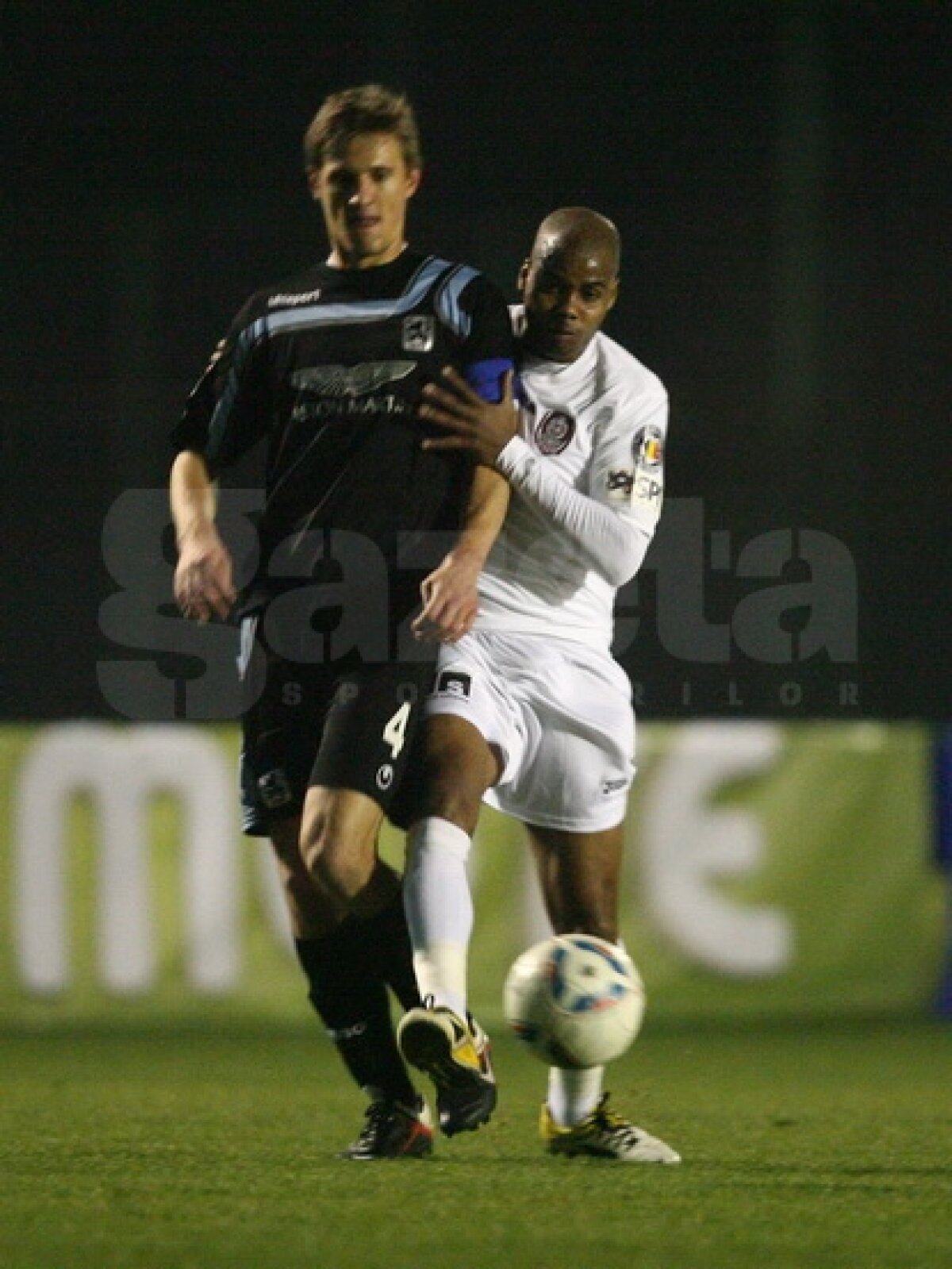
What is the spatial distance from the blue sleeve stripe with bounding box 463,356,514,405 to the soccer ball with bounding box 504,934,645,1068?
1120mm

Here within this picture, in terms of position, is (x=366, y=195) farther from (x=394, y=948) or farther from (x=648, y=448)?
(x=394, y=948)

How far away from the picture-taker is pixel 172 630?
432 inches

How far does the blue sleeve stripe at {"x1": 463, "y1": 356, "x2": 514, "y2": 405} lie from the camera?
4941 millimetres

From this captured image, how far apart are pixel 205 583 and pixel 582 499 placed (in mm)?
811

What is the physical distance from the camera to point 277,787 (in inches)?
192

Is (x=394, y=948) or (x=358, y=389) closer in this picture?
(x=358, y=389)

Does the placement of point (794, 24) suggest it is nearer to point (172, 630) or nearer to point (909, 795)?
point (172, 630)

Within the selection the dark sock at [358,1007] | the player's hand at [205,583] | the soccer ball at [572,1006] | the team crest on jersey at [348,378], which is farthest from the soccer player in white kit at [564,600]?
the player's hand at [205,583]

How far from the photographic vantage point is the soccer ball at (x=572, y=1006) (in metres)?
4.79

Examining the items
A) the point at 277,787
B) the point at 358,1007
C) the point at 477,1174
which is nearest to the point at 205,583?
the point at 277,787

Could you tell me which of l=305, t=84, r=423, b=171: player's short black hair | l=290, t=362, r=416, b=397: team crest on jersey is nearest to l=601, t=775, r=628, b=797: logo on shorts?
l=290, t=362, r=416, b=397: team crest on jersey

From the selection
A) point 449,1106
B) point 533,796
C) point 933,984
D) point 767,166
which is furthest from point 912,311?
point 449,1106

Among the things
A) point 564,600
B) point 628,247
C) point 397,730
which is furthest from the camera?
point 628,247

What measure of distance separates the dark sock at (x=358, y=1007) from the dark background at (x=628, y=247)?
20.0 feet
